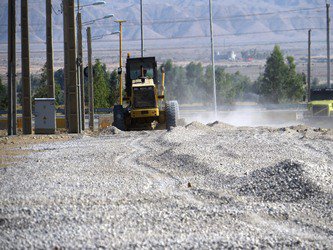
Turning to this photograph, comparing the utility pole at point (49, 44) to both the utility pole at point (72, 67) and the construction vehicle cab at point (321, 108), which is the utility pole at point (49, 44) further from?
the construction vehicle cab at point (321, 108)

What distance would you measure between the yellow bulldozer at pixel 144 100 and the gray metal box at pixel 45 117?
10.1 ft

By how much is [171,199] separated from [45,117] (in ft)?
86.0

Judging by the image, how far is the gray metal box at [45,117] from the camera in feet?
136

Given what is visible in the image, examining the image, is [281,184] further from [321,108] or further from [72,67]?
[321,108]

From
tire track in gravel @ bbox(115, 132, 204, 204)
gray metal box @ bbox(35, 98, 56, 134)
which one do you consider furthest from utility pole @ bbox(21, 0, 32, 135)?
tire track in gravel @ bbox(115, 132, 204, 204)

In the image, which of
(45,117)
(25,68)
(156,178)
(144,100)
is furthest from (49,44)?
(156,178)

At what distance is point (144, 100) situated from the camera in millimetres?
39250

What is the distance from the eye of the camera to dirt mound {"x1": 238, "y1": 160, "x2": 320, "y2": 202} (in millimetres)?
16266

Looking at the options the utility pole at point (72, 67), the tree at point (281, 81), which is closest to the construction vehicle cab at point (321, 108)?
the utility pole at point (72, 67)

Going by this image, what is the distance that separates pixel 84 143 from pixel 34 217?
1778cm

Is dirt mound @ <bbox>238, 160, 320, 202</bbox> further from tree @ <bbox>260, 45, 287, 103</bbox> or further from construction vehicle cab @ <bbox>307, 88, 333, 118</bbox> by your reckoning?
tree @ <bbox>260, 45, 287, 103</bbox>

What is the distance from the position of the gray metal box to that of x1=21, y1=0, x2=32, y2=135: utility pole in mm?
406

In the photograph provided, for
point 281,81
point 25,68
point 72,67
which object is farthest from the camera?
point 281,81

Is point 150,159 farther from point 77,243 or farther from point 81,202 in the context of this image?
point 77,243
